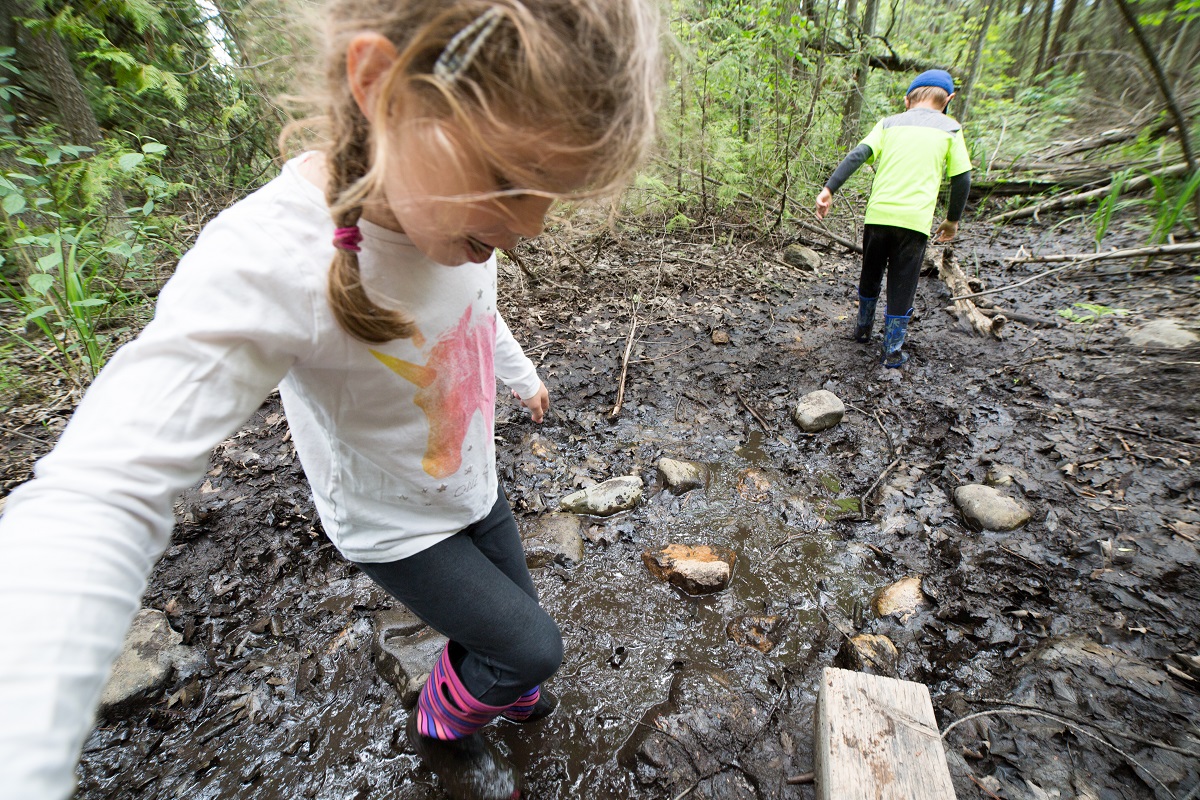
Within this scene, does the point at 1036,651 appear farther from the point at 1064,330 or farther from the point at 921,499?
the point at 1064,330

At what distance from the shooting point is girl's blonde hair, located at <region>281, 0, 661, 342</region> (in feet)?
2.18

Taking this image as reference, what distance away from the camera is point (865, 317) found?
3.98m

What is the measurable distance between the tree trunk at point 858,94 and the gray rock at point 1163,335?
442cm

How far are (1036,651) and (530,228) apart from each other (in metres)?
2.25

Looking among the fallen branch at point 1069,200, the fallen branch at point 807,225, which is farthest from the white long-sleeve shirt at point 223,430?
the fallen branch at point 1069,200

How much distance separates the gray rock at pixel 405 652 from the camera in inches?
71.5

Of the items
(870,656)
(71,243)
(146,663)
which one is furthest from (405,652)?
(71,243)

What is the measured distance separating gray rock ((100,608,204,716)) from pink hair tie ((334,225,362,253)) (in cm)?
175

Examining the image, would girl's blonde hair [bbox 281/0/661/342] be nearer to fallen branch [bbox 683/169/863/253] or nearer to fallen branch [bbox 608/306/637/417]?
fallen branch [bbox 608/306/637/417]

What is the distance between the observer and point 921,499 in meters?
2.58

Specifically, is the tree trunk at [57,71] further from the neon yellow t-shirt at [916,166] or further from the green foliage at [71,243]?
the neon yellow t-shirt at [916,166]

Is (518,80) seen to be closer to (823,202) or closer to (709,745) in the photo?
(709,745)

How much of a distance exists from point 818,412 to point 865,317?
1.28m

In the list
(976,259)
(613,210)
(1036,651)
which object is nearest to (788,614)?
(1036,651)
